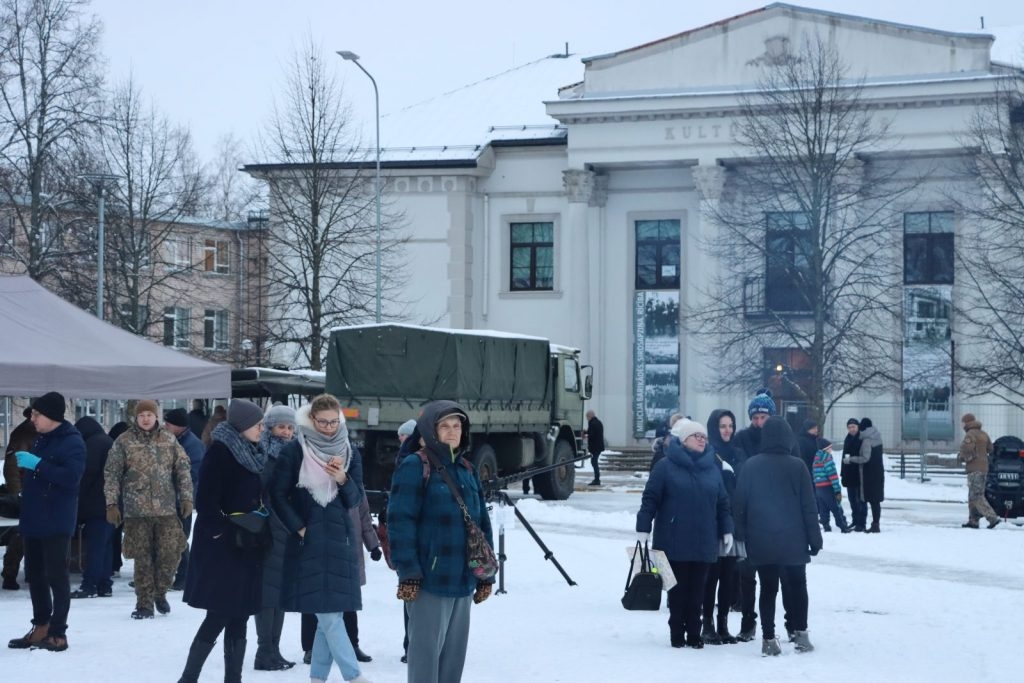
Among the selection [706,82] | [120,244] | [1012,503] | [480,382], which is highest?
[706,82]

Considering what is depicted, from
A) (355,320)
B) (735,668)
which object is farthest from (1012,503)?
(355,320)

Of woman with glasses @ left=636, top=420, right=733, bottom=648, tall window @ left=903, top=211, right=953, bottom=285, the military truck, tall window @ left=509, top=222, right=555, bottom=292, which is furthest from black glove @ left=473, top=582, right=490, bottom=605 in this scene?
tall window @ left=509, top=222, right=555, bottom=292

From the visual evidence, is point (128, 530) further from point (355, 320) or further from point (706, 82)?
point (706, 82)

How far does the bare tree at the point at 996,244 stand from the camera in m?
35.4

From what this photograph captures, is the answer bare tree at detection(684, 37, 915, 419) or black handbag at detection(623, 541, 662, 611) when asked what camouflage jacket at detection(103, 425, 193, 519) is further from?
bare tree at detection(684, 37, 915, 419)

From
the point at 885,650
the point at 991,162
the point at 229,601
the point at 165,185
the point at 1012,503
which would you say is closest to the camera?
the point at 229,601

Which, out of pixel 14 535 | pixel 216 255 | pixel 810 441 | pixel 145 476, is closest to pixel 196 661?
pixel 145 476

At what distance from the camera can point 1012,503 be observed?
1018 inches

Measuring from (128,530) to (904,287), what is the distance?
35.9m

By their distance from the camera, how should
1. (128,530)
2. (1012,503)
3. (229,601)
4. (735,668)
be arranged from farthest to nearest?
(1012,503) < (128,530) < (735,668) < (229,601)

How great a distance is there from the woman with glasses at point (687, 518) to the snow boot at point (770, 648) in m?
0.52

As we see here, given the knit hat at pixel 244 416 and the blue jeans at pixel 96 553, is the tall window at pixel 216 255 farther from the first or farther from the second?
the knit hat at pixel 244 416

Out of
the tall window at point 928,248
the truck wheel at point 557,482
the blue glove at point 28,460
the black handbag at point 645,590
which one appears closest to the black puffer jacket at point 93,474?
the blue glove at point 28,460

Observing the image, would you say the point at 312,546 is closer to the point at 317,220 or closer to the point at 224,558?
the point at 224,558
